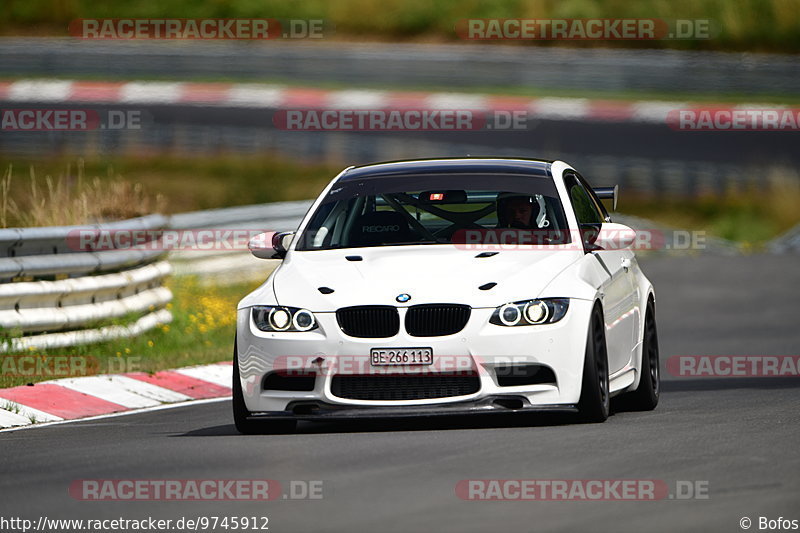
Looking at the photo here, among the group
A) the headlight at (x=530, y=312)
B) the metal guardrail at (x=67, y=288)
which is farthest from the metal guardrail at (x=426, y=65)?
the headlight at (x=530, y=312)

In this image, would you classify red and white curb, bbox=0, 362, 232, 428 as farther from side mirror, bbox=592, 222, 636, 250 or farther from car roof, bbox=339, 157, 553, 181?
side mirror, bbox=592, 222, 636, 250

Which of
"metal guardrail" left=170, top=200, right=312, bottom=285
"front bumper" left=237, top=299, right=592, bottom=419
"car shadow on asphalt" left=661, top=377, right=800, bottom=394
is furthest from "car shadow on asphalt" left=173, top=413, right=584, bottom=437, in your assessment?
"metal guardrail" left=170, top=200, right=312, bottom=285

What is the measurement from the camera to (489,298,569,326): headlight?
9148mm

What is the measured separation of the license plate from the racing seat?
122 cm

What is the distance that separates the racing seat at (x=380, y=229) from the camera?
33.6ft

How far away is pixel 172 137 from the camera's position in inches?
1259

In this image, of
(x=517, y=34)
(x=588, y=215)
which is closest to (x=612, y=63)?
(x=517, y=34)

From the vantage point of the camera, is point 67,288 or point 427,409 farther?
point 67,288

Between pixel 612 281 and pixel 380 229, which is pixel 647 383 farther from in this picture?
pixel 380 229

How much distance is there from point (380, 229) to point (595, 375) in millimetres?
1804

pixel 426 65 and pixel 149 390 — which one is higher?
pixel 149 390

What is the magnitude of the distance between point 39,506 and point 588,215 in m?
4.83

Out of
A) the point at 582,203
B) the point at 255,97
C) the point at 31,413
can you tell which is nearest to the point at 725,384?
the point at 582,203

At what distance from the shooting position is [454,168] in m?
10.7
